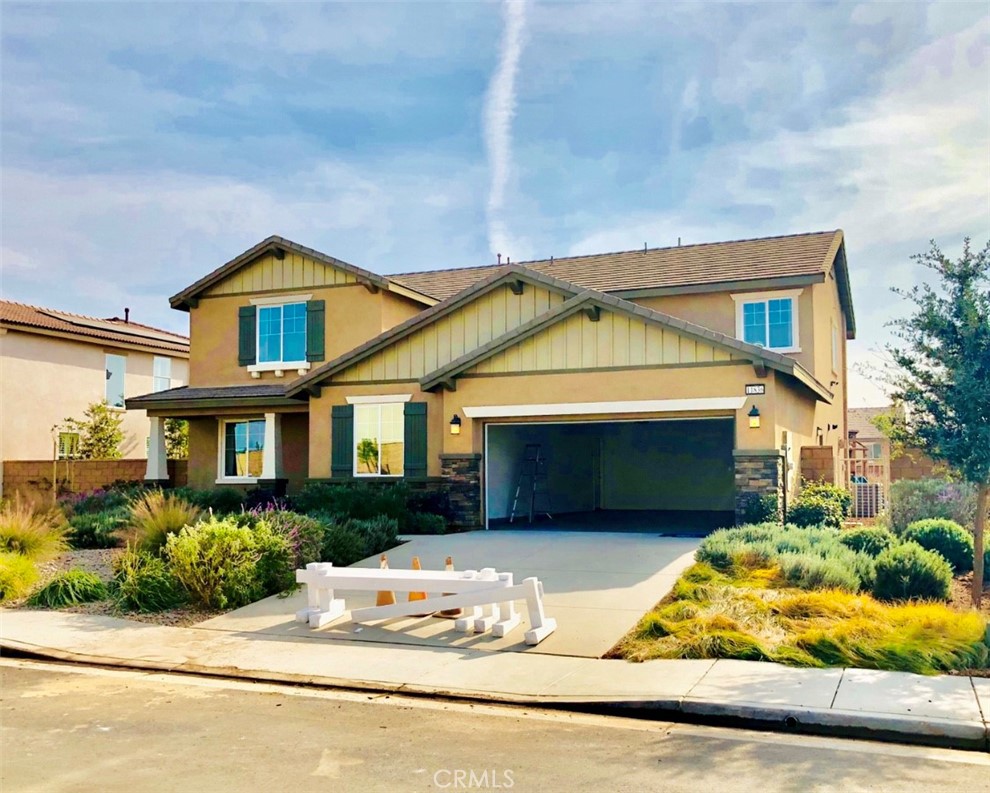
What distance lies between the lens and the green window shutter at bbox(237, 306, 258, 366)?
80.1 feet

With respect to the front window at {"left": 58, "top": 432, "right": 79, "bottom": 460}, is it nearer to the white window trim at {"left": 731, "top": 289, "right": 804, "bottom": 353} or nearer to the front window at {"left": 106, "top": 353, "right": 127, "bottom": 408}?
the front window at {"left": 106, "top": 353, "right": 127, "bottom": 408}

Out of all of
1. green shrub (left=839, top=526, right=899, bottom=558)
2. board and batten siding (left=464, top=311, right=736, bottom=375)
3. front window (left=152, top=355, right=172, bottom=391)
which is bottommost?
green shrub (left=839, top=526, right=899, bottom=558)

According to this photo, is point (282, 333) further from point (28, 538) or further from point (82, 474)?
point (28, 538)

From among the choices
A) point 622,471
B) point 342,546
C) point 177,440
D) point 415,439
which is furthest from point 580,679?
point 177,440

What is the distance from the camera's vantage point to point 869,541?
14406 mm

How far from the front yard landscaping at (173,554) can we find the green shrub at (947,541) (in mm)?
8844

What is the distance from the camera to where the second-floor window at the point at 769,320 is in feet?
68.5

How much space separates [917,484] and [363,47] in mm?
13242

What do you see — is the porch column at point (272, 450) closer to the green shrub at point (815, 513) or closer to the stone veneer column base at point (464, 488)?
the stone veneer column base at point (464, 488)

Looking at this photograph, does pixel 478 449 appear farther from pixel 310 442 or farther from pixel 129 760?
pixel 129 760

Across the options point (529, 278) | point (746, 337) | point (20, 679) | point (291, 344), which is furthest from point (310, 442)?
point (20, 679)

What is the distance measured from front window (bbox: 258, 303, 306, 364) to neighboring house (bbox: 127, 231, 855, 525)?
0.17ft

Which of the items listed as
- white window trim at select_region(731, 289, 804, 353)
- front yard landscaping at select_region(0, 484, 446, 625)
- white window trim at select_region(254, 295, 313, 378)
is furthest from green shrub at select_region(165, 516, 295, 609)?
white window trim at select_region(731, 289, 804, 353)

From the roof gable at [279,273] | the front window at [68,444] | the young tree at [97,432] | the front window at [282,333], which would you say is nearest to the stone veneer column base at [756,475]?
the roof gable at [279,273]
